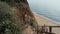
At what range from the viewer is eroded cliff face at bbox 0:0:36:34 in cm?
689

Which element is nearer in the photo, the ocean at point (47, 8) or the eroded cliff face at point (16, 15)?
the eroded cliff face at point (16, 15)

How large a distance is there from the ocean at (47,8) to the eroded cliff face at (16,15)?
584cm

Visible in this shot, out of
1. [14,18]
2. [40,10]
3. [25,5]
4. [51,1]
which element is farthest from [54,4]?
[14,18]

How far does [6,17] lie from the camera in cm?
700

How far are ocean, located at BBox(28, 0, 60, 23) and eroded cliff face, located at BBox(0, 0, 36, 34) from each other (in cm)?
584

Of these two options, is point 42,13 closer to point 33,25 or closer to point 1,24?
point 33,25

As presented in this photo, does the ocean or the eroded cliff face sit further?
the ocean

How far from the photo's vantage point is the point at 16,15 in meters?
7.70

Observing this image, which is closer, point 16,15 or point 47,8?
point 16,15

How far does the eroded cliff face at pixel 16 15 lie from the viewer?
6.89 m

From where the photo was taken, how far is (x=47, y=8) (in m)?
15.8

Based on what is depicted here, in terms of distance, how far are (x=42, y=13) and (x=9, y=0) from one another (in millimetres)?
6944

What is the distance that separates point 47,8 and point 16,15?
27.3ft

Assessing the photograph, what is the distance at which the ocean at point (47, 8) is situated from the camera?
1487cm
